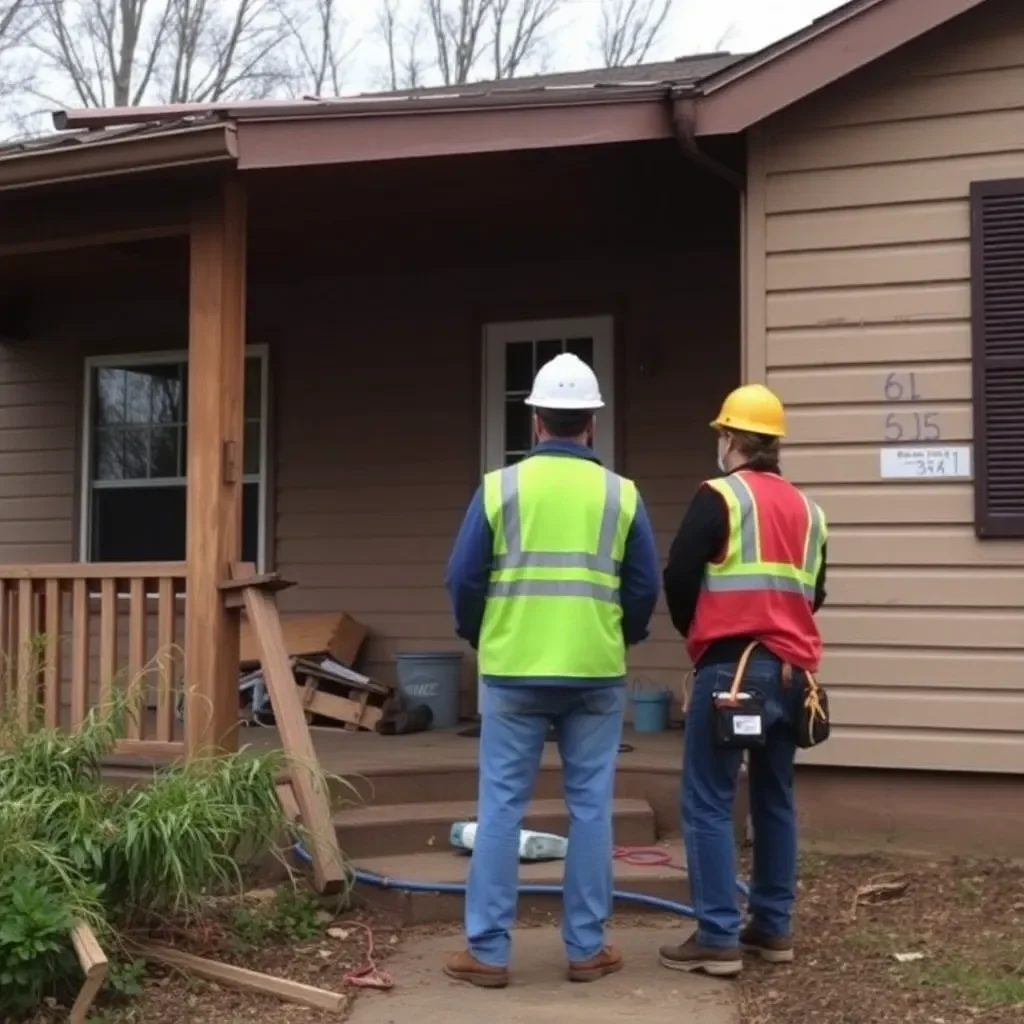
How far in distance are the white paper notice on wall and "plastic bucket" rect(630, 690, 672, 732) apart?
1965 mm

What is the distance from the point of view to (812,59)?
17.1 feet

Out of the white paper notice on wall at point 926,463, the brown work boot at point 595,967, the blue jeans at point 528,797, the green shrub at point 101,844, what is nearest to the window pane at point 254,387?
the green shrub at point 101,844

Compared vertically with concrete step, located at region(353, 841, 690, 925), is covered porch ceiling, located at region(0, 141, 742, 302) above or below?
above

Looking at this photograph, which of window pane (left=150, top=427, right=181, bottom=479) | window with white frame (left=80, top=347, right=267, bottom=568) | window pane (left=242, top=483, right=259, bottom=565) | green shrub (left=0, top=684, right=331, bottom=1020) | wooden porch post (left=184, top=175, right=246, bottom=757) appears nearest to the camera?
green shrub (left=0, top=684, right=331, bottom=1020)

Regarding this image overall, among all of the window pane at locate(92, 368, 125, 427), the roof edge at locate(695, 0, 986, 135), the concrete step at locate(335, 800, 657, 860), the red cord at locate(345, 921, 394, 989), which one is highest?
the roof edge at locate(695, 0, 986, 135)

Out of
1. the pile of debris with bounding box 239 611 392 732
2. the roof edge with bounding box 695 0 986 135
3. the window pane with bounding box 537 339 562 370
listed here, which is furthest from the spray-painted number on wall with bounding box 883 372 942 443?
the pile of debris with bounding box 239 611 392 732

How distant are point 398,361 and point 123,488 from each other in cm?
204

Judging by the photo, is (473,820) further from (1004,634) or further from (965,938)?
(1004,634)

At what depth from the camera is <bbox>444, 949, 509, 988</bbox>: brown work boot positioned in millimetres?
3918

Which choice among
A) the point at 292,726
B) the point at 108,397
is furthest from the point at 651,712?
the point at 108,397

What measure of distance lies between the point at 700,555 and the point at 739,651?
0.29 metres

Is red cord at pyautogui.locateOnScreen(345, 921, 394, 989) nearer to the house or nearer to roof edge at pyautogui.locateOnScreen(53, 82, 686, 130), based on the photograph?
the house

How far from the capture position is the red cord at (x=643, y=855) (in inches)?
194

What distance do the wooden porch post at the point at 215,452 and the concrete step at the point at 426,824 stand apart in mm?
589
